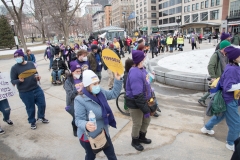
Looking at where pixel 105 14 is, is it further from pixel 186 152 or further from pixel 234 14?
pixel 186 152

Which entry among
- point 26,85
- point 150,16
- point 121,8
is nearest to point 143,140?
point 26,85

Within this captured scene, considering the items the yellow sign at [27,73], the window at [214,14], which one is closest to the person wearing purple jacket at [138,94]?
the yellow sign at [27,73]

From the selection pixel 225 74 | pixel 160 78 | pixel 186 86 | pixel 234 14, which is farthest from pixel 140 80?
pixel 234 14

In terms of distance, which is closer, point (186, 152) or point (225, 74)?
point (225, 74)

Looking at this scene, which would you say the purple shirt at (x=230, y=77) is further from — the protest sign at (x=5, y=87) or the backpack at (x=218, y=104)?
the protest sign at (x=5, y=87)

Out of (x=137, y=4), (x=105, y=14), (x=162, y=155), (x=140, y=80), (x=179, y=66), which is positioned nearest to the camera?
(x=140, y=80)

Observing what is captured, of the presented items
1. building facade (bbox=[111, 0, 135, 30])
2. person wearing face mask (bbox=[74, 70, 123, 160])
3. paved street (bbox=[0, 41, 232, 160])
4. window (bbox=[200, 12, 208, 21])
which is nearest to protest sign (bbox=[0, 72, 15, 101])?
paved street (bbox=[0, 41, 232, 160])

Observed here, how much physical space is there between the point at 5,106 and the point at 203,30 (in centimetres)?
6069

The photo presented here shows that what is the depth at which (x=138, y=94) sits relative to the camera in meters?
2.88

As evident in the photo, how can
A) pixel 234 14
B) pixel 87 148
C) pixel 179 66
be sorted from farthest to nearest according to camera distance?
pixel 234 14 < pixel 179 66 < pixel 87 148

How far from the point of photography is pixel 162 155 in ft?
11.0

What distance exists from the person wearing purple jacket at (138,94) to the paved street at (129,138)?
47cm

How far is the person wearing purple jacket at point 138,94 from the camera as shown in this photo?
2902mm

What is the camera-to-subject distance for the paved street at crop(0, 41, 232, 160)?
134 inches
